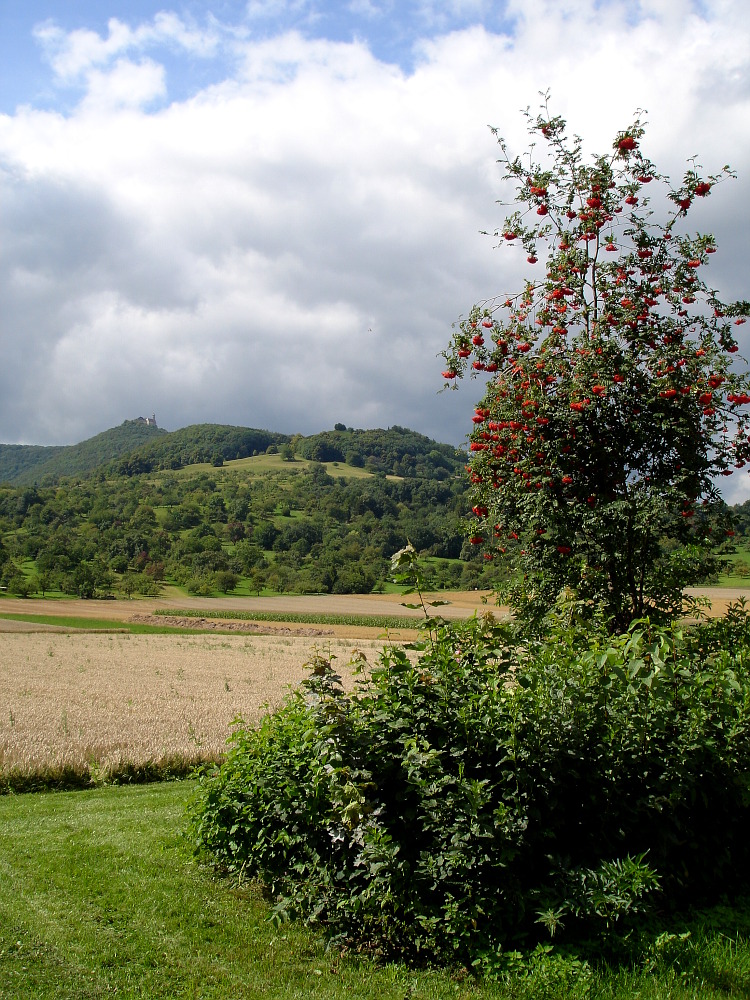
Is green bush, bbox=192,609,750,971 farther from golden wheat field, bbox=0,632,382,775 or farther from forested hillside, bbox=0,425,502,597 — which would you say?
forested hillside, bbox=0,425,502,597

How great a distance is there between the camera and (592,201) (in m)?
7.30

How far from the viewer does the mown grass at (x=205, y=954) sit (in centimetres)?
408

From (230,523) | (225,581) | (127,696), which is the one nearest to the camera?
(127,696)

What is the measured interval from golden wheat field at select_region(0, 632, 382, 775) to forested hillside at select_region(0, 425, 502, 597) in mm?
30852

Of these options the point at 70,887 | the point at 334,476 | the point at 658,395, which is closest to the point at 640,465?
the point at 658,395

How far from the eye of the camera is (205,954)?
14.7 feet

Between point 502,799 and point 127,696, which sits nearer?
point 502,799

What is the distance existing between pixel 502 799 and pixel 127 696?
57.2 ft

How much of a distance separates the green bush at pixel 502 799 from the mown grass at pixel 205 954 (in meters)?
0.24

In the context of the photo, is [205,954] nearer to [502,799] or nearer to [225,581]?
[502,799]

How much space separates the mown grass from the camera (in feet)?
13.4

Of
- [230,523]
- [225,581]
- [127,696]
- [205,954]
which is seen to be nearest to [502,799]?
[205,954]

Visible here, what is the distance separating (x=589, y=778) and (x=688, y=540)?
298cm

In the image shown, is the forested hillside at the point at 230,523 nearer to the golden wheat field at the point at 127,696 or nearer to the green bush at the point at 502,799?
the golden wheat field at the point at 127,696
